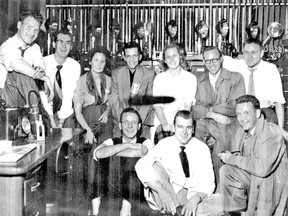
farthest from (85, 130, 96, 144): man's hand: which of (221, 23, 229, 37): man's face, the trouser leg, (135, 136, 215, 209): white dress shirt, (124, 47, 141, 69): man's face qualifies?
(221, 23, 229, 37): man's face

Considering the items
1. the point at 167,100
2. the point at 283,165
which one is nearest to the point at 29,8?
the point at 167,100

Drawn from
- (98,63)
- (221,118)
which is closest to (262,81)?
(221,118)

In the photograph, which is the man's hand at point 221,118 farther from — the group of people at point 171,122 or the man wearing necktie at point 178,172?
the man wearing necktie at point 178,172

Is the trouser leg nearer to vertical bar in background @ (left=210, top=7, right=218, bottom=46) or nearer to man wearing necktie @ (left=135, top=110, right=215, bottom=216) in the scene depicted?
man wearing necktie @ (left=135, top=110, right=215, bottom=216)

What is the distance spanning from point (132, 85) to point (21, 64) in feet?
3.47

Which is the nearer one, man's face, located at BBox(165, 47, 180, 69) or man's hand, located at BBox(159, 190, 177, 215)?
man's hand, located at BBox(159, 190, 177, 215)

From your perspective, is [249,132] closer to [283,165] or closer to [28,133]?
[283,165]

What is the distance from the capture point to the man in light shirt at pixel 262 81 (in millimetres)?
4016

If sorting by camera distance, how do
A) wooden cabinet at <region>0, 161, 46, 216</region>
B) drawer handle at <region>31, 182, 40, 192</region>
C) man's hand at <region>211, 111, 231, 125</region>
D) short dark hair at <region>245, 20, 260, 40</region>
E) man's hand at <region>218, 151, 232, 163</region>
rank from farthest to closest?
short dark hair at <region>245, 20, 260, 40</region>
man's hand at <region>211, 111, 231, 125</region>
man's hand at <region>218, 151, 232, 163</region>
drawer handle at <region>31, 182, 40, 192</region>
wooden cabinet at <region>0, 161, 46, 216</region>

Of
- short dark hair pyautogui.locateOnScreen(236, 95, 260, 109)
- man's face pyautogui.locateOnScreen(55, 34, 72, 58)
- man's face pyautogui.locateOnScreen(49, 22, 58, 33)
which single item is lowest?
short dark hair pyautogui.locateOnScreen(236, 95, 260, 109)

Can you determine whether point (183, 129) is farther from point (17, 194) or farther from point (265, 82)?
point (17, 194)

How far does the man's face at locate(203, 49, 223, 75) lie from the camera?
386 centimetres

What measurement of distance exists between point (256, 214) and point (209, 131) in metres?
0.84

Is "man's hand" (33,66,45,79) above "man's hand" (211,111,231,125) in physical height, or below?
above
